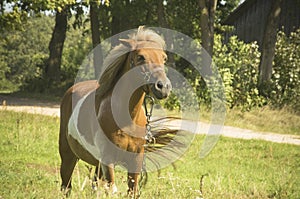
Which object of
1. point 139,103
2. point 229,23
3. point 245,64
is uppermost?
point 229,23

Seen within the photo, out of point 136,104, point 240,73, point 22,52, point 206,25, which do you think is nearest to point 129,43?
point 136,104

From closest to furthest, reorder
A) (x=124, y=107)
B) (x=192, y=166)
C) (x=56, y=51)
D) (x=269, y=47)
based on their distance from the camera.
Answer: (x=124, y=107), (x=192, y=166), (x=269, y=47), (x=56, y=51)

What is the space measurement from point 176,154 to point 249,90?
49.9 feet

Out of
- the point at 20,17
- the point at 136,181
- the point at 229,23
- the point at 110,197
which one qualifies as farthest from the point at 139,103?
the point at 229,23

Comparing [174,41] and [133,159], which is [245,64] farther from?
[133,159]

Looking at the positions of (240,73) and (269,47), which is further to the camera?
(269,47)

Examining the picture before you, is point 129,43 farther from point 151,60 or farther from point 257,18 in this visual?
point 257,18

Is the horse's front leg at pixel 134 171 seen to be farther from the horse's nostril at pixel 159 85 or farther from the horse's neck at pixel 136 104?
the horse's nostril at pixel 159 85

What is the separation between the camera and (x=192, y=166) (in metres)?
10.2

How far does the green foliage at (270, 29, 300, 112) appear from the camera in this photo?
798 inches

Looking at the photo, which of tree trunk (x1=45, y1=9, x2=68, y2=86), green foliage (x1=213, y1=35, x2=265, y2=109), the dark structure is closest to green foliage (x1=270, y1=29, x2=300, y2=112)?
green foliage (x1=213, y1=35, x2=265, y2=109)

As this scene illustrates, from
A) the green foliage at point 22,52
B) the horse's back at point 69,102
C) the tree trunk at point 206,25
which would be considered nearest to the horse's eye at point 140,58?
the horse's back at point 69,102

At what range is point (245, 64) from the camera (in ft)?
72.1

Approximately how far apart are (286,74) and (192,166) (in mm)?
13059
